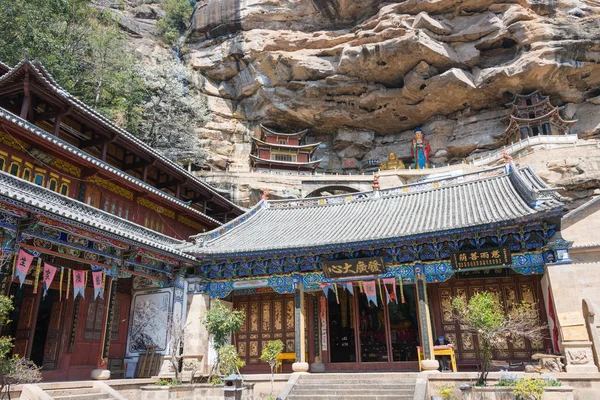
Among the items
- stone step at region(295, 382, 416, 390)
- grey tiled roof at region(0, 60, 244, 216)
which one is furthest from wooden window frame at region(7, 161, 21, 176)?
stone step at region(295, 382, 416, 390)

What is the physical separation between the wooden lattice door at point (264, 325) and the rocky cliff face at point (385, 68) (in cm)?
3036

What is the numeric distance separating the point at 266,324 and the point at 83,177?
8466 millimetres

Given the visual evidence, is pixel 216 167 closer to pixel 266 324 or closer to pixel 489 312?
pixel 266 324

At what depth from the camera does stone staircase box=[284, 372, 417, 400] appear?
1099cm

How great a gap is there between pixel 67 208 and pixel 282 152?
36630mm

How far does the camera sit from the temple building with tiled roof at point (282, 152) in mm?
47250

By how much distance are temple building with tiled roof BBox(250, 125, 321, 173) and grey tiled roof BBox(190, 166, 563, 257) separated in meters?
27.3

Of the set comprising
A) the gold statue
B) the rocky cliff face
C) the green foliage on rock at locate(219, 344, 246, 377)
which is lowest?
the green foliage on rock at locate(219, 344, 246, 377)

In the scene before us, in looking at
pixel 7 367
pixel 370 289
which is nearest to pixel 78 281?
pixel 7 367

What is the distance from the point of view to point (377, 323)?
16.3 meters

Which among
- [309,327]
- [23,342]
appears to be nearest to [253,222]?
[309,327]

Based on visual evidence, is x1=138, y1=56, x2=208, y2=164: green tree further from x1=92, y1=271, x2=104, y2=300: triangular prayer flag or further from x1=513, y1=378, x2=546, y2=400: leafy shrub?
x1=513, y1=378, x2=546, y2=400: leafy shrub

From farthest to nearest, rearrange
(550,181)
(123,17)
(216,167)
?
(123,17)
(216,167)
(550,181)

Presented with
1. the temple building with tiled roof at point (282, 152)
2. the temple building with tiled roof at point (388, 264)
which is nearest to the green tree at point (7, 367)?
the temple building with tiled roof at point (388, 264)
